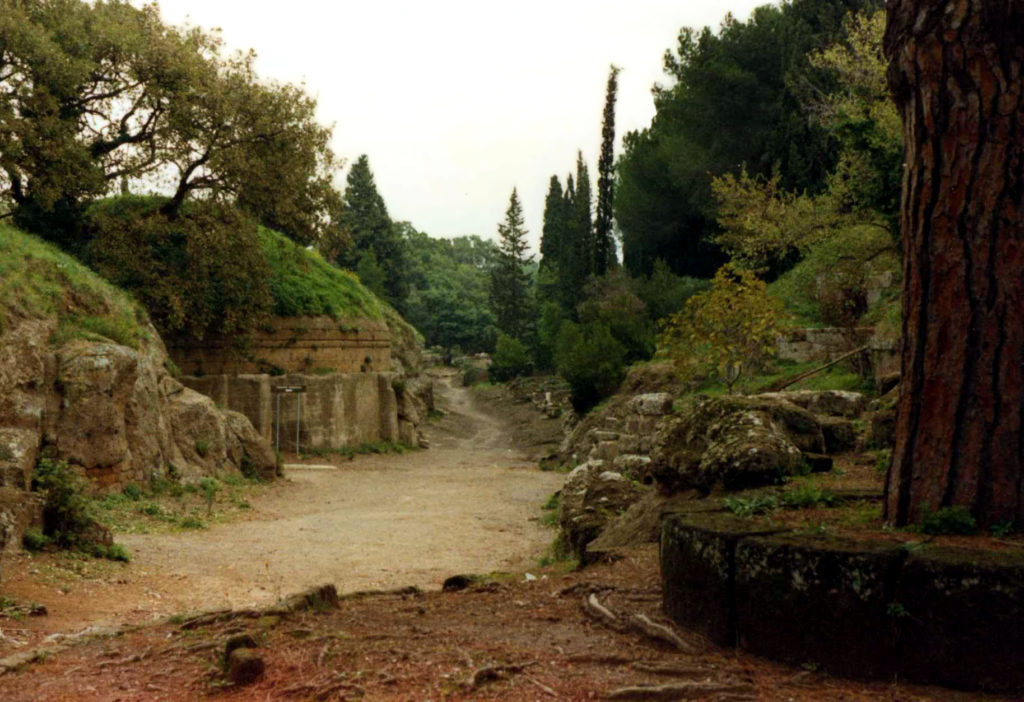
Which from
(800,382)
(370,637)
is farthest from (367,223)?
(370,637)

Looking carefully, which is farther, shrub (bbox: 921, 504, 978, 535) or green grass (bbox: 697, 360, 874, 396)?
green grass (bbox: 697, 360, 874, 396)

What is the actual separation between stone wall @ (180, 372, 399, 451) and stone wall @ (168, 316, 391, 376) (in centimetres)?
60

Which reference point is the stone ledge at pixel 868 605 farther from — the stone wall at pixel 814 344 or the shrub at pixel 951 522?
the stone wall at pixel 814 344

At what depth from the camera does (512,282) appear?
6119 centimetres

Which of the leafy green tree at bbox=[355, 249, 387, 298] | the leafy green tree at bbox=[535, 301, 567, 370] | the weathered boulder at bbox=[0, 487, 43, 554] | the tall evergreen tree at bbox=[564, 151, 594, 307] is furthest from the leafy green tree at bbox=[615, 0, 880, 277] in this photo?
the weathered boulder at bbox=[0, 487, 43, 554]

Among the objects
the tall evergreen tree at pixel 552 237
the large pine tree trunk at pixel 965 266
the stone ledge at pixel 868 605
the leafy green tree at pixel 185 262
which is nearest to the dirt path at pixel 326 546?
the stone ledge at pixel 868 605

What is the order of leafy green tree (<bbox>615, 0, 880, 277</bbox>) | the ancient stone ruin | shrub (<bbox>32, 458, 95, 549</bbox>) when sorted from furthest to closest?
leafy green tree (<bbox>615, 0, 880, 277</bbox>) < the ancient stone ruin < shrub (<bbox>32, 458, 95, 549</bbox>)

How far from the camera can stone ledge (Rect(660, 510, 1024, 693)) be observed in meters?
3.43

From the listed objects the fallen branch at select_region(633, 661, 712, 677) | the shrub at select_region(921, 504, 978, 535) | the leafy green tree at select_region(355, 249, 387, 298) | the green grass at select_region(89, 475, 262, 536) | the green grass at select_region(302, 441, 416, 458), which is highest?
the leafy green tree at select_region(355, 249, 387, 298)

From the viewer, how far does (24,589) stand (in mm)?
7215

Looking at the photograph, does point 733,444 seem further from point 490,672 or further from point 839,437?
point 490,672

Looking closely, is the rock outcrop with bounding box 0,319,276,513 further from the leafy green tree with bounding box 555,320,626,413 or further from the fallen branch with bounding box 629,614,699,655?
the leafy green tree with bounding box 555,320,626,413

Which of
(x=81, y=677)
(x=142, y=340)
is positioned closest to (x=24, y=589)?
(x=81, y=677)

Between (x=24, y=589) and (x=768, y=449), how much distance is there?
Result: 21.5ft
